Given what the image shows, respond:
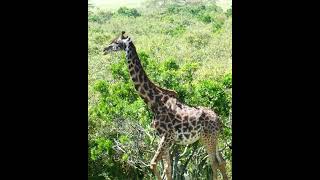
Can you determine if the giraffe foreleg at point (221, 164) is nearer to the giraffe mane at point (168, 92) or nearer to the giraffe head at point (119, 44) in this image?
the giraffe mane at point (168, 92)

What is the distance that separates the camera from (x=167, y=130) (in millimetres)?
3752

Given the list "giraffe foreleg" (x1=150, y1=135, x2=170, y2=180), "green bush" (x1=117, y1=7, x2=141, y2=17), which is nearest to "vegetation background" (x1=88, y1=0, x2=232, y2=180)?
"green bush" (x1=117, y1=7, x2=141, y2=17)

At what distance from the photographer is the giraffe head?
3795 mm

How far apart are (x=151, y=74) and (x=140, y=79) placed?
17 centimetres

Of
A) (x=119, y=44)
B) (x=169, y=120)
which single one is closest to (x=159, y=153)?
(x=169, y=120)

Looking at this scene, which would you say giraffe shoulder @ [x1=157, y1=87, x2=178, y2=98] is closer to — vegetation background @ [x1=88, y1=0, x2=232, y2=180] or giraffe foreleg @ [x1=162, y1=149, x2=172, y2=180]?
vegetation background @ [x1=88, y1=0, x2=232, y2=180]

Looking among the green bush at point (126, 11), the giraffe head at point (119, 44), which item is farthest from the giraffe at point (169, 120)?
the green bush at point (126, 11)

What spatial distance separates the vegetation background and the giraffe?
0.33 ft

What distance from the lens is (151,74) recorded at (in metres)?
3.92

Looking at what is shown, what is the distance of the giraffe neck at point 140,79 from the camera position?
3762 millimetres
